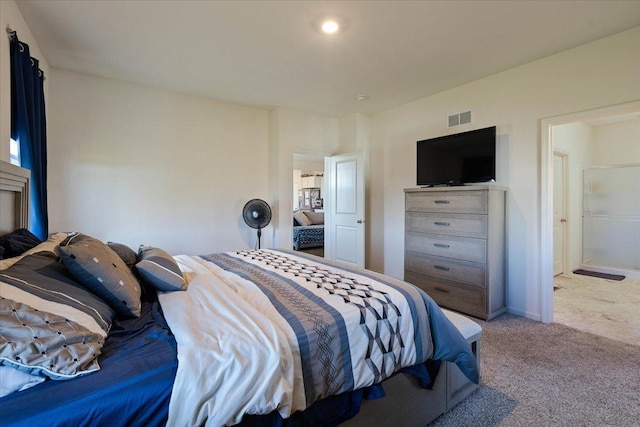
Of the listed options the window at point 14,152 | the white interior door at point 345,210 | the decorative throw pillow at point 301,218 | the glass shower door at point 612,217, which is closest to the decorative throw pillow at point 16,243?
the window at point 14,152

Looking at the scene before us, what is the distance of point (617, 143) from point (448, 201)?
3.98 meters

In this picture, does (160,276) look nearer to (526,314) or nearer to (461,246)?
(461,246)

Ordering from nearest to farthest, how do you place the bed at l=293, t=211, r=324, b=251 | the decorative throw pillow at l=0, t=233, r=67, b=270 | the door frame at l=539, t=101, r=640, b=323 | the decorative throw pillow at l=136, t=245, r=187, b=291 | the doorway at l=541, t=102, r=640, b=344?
the decorative throw pillow at l=0, t=233, r=67, b=270 < the decorative throw pillow at l=136, t=245, r=187, b=291 < the doorway at l=541, t=102, r=640, b=344 < the door frame at l=539, t=101, r=640, b=323 < the bed at l=293, t=211, r=324, b=251

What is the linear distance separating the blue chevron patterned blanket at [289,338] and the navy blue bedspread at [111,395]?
0.20 ft

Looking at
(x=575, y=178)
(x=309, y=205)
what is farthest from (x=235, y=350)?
(x=309, y=205)

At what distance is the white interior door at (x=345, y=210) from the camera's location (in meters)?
4.54

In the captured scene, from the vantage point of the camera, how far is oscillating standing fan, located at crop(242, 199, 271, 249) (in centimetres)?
412

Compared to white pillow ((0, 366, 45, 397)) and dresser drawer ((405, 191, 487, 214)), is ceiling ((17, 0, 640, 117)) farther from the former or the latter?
white pillow ((0, 366, 45, 397))

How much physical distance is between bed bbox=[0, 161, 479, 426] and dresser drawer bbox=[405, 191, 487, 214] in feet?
5.74

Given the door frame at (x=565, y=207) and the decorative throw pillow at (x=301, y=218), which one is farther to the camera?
the decorative throw pillow at (x=301, y=218)

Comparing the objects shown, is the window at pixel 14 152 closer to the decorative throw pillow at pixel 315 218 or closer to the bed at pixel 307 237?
the bed at pixel 307 237

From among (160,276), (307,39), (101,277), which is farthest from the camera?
(307,39)

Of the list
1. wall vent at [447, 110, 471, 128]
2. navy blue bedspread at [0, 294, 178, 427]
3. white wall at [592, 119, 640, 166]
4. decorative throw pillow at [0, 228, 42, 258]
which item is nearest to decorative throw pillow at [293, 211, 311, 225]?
wall vent at [447, 110, 471, 128]

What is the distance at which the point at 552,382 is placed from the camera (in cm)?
203
